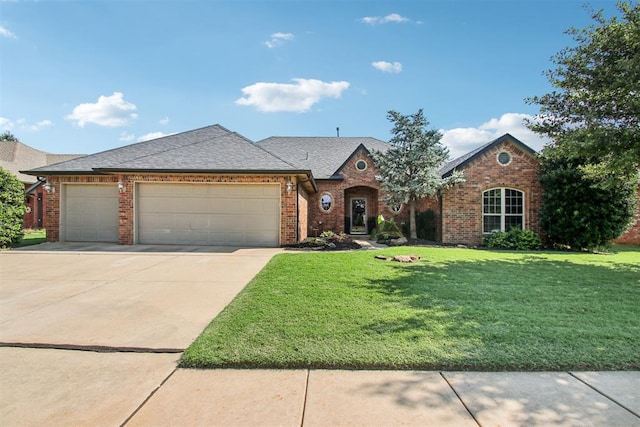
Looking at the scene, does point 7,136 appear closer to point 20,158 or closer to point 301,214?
point 20,158

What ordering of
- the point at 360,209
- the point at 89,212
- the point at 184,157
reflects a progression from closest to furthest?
the point at 184,157 → the point at 89,212 → the point at 360,209

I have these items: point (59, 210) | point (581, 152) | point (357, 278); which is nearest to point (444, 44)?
point (581, 152)

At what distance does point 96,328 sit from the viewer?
3895 mm

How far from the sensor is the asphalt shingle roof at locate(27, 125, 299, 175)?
1172cm

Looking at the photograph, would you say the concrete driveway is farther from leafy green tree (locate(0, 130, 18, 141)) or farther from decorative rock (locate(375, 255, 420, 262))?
leafy green tree (locate(0, 130, 18, 141))

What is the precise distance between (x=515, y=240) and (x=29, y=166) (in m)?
30.4

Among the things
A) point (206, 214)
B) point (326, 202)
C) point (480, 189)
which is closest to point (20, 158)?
point (206, 214)

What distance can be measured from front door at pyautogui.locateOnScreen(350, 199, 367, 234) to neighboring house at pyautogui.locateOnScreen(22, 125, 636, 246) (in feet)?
18.0

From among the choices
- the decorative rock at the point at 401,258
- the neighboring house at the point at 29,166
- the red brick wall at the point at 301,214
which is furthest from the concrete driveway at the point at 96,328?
the neighboring house at the point at 29,166

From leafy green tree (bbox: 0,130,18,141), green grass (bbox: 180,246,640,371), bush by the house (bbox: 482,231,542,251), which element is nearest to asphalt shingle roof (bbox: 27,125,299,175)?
green grass (bbox: 180,246,640,371)

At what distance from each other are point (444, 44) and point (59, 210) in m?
15.6

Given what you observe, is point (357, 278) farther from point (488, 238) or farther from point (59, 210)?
point (59, 210)

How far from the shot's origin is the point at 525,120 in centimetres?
990

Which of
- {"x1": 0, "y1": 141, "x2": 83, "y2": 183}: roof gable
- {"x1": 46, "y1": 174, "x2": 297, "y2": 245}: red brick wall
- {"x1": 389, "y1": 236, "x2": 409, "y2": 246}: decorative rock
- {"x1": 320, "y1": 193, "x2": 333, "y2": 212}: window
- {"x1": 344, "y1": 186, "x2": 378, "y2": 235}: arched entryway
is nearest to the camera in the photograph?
{"x1": 46, "y1": 174, "x2": 297, "y2": 245}: red brick wall
